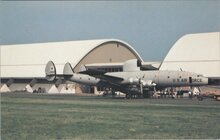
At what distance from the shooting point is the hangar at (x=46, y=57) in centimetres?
9675

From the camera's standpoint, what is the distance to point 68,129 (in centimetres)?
1914

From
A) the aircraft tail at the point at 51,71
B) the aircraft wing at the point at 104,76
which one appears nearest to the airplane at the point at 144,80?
the aircraft wing at the point at 104,76

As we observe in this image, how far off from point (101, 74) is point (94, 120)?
117 feet

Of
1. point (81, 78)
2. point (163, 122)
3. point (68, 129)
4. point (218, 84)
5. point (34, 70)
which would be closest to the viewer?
point (68, 129)

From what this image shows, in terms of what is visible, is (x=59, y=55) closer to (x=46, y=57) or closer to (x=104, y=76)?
(x=46, y=57)

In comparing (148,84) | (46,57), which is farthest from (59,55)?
(148,84)

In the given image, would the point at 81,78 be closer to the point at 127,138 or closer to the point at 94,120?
the point at 94,120

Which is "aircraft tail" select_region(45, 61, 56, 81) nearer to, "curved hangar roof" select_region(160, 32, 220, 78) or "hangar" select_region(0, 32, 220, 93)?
"hangar" select_region(0, 32, 220, 93)

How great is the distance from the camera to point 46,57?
101375 millimetres

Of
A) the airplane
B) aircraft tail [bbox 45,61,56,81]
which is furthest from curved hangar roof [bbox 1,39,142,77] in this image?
the airplane

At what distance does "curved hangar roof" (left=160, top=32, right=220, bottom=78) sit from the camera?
78.7 meters

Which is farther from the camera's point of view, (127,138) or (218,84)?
(218,84)

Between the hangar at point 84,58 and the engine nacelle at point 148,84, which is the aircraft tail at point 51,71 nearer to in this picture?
the hangar at point 84,58

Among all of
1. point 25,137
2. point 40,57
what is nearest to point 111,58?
point 40,57
